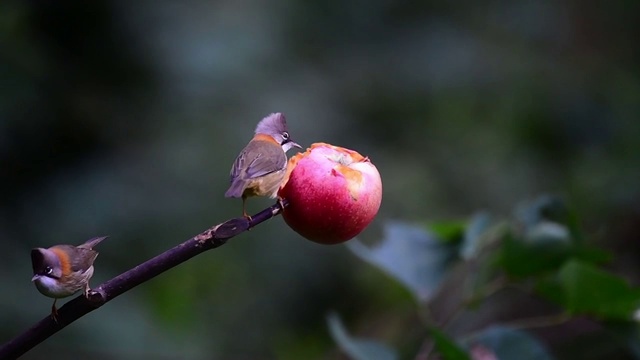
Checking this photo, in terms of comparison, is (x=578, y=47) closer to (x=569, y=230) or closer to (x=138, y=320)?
(x=138, y=320)

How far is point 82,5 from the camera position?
291 cm

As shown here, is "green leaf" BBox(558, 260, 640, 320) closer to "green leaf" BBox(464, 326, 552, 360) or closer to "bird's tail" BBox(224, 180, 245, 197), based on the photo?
"green leaf" BBox(464, 326, 552, 360)

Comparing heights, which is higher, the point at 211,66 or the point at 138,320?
the point at 211,66

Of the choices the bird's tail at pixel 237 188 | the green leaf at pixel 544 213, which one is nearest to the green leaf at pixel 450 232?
the green leaf at pixel 544 213

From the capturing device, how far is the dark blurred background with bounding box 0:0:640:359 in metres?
2.87

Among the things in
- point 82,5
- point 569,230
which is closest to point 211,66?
point 82,5

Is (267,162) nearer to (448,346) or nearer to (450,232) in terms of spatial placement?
(448,346)

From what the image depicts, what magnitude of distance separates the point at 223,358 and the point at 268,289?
0.34 metres

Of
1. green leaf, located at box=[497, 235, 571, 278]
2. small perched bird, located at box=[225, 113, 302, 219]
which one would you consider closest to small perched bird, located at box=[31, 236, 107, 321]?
small perched bird, located at box=[225, 113, 302, 219]

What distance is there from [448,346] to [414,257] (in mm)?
446

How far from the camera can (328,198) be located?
0.96m

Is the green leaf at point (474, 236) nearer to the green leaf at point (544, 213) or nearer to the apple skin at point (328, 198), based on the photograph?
the green leaf at point (544, 213)

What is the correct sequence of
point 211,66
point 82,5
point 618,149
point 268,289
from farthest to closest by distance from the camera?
point 618,149
point 268,289
point 211,66
point 82,5

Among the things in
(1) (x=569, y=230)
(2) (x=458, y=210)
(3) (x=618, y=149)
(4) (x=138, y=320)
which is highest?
(3) (x=618, y=149)
